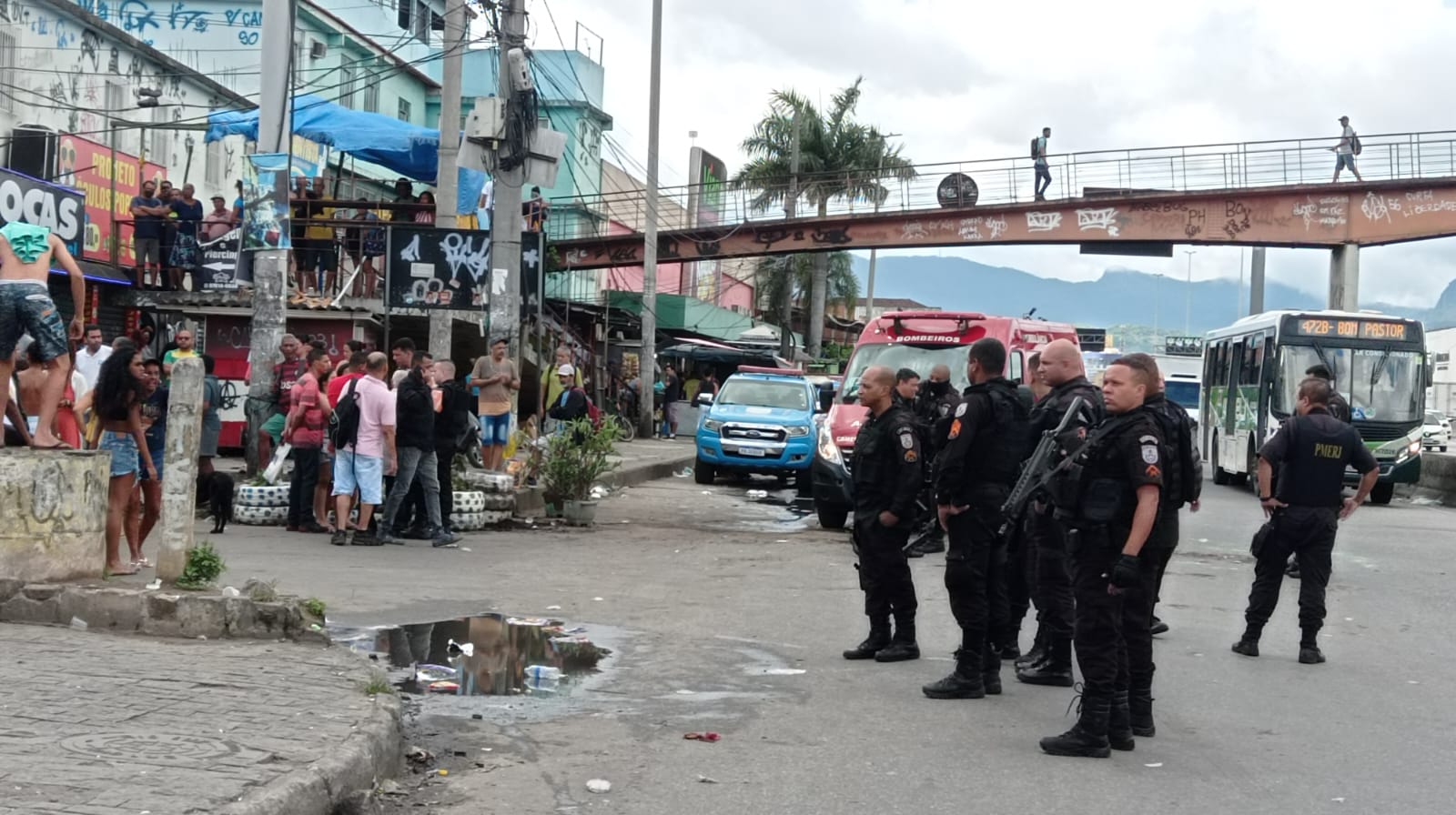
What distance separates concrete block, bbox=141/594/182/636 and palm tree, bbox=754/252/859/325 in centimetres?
4681

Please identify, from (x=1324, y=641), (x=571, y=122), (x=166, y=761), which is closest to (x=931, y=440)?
(x=1324, y=641)

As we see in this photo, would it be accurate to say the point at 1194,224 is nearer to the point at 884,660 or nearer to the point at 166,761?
the point at 884,660

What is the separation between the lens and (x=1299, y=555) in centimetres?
982

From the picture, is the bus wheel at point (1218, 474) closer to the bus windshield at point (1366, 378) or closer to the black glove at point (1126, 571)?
the bus windshield at point (1366, 378)

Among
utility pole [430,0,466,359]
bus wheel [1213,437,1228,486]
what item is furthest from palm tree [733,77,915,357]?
utility pole [430,0,466,359]

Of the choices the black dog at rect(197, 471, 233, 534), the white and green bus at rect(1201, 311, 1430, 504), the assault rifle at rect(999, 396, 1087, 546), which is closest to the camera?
the assault rifle at rect(999, 396, 1087, 546)

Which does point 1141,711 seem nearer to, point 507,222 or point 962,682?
point 962,682

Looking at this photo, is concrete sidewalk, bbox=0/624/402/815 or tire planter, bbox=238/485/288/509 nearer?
concrete sidewalk, bbox=0/624/402/815

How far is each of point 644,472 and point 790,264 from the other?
3175 centimetres

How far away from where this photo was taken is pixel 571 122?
50062mm

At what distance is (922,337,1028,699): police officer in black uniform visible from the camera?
314 inches

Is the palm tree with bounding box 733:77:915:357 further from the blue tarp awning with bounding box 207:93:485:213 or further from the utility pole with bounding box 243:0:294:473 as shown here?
the utility pole with bounding box 243:0:294:473

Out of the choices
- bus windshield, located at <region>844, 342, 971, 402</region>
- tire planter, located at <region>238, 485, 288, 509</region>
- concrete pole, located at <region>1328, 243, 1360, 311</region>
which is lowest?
tire planter, located at <region>238, 485, 288, 509</region>

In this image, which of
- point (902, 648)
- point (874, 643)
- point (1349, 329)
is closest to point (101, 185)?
point (874, 643)
